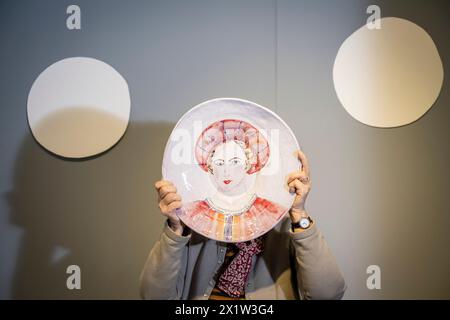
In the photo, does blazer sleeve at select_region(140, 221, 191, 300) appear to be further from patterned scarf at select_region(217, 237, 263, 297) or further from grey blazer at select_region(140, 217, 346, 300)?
patterned scarf at select_region(217, 237, 263, 297)

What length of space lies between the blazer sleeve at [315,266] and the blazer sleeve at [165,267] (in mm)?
324

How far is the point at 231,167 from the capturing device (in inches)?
40.4

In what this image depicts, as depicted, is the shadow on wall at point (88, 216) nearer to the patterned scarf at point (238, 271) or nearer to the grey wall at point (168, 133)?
the grey wall at point (168, 133)

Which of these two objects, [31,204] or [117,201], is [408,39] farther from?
[31,204]

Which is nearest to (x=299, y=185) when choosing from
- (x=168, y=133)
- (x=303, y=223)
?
(x=303, y=223)

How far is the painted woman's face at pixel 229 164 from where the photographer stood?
3.37 ft

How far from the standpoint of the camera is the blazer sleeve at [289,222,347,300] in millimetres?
987

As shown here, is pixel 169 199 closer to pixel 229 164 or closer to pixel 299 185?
pixel 229 164

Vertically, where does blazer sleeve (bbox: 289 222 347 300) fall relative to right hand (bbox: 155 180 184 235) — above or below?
below

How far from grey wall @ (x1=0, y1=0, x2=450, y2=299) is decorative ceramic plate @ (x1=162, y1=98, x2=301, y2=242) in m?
0.32

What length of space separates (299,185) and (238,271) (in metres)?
0.34

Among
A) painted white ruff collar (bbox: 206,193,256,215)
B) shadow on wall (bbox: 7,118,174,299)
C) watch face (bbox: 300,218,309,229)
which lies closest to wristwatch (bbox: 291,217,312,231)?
watch face (bbox: 300,218,309,229)

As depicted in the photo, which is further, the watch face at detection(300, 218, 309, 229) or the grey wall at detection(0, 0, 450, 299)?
the grey wall at detection(0, 0, 450, 299)

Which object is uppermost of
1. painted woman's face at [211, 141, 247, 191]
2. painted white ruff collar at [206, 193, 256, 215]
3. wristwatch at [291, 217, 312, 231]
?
painted woman's face at [211, 141, 247, 191]
